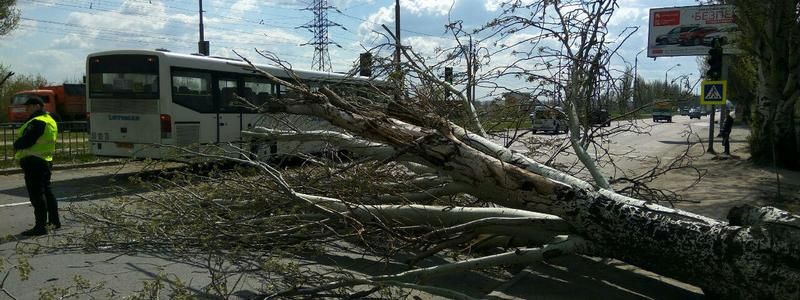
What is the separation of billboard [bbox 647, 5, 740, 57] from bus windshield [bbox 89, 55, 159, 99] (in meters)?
22.5

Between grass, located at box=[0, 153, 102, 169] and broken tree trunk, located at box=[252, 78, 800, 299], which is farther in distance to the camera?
grass, located at box=[0, 153, 102, 169]

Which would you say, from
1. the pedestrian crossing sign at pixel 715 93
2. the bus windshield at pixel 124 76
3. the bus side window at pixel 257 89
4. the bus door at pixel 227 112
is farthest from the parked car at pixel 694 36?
the bus windshield at pixel 124 76

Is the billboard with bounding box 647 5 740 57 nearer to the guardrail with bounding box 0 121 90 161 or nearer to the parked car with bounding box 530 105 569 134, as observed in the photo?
the guardrail with bounding box 0 121 90 161

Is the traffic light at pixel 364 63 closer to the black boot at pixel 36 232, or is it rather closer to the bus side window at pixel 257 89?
the black boot at pixel 36 232

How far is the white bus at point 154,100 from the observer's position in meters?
12.1

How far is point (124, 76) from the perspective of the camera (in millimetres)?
12406

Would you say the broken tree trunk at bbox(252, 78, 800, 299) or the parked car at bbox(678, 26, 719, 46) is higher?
the parked car at bbox(678, 26, 719, 46)

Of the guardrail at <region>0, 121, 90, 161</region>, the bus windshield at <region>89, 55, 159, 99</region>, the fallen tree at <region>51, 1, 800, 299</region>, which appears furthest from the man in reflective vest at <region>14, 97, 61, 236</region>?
the guardrail at <region>0, 121, 90, 161</region>

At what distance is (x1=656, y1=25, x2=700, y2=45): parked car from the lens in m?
29.7

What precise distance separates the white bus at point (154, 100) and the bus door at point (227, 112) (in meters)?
0.02

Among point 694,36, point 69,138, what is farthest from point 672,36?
point 69,138

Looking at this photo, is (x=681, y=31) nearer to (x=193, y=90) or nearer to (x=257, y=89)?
(x=257, y=89)

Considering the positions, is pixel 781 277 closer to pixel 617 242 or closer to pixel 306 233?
pixel 617 242

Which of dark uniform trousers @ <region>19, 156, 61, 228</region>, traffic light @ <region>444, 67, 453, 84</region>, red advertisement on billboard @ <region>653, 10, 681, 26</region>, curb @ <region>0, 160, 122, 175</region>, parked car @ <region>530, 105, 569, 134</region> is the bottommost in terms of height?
curb @ <region>0, 160, 122, 175</region>
